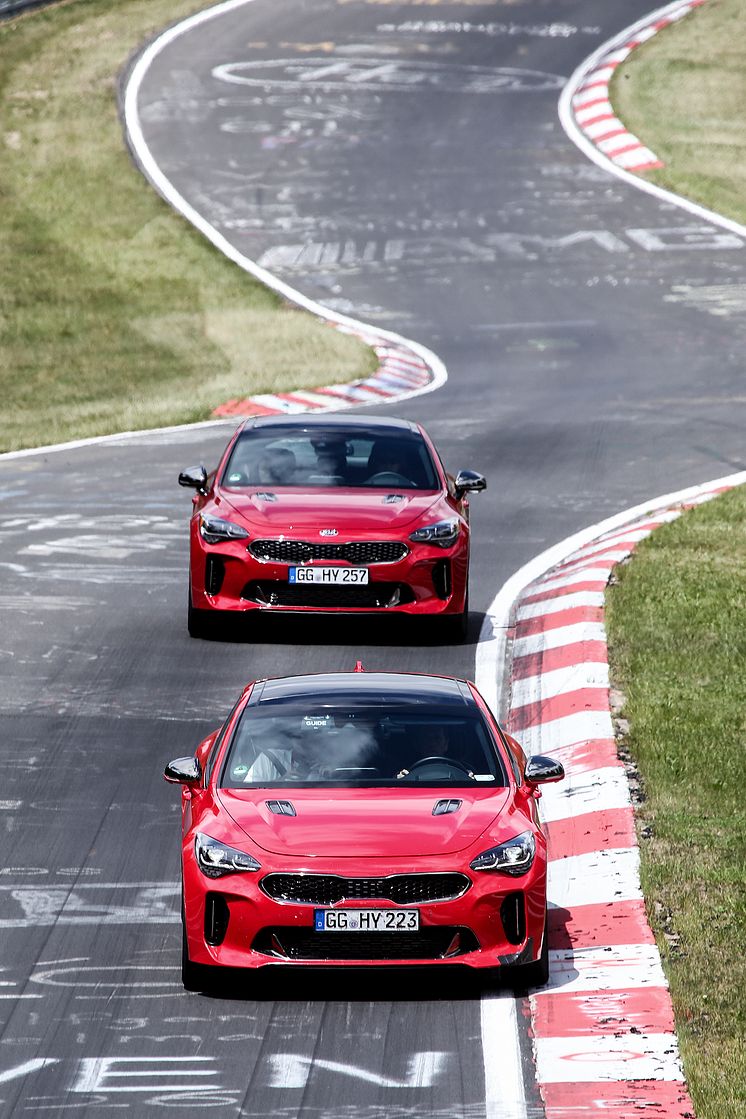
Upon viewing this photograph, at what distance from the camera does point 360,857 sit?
26.1ft

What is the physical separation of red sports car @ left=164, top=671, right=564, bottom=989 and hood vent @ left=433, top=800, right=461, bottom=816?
0.5 inches

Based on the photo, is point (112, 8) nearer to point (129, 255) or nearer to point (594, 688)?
point (129, 255)

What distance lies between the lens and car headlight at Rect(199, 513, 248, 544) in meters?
14.3

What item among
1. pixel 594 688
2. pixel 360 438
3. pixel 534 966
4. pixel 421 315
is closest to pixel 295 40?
pixel 421 315

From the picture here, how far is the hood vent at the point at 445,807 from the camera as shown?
8.33 m

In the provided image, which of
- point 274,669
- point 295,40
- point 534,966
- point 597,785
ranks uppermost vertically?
point 534,966

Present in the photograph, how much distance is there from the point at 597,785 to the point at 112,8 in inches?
1751

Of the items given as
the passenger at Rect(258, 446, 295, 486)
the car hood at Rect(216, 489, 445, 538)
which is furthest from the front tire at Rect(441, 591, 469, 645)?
the passenger at Rect(258, 446, 295, 486)

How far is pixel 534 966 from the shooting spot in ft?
26.4

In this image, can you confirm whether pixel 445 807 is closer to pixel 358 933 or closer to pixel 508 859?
pixel 508 859

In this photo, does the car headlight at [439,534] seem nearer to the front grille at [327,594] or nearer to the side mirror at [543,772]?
the front grille at [327,594]

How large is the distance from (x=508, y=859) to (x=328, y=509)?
266 inches

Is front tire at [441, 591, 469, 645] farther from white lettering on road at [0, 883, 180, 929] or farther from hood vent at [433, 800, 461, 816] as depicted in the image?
hood vent at [433, 800, 461, 816]

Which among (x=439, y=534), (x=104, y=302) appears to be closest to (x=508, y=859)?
(x=439, y=534)
